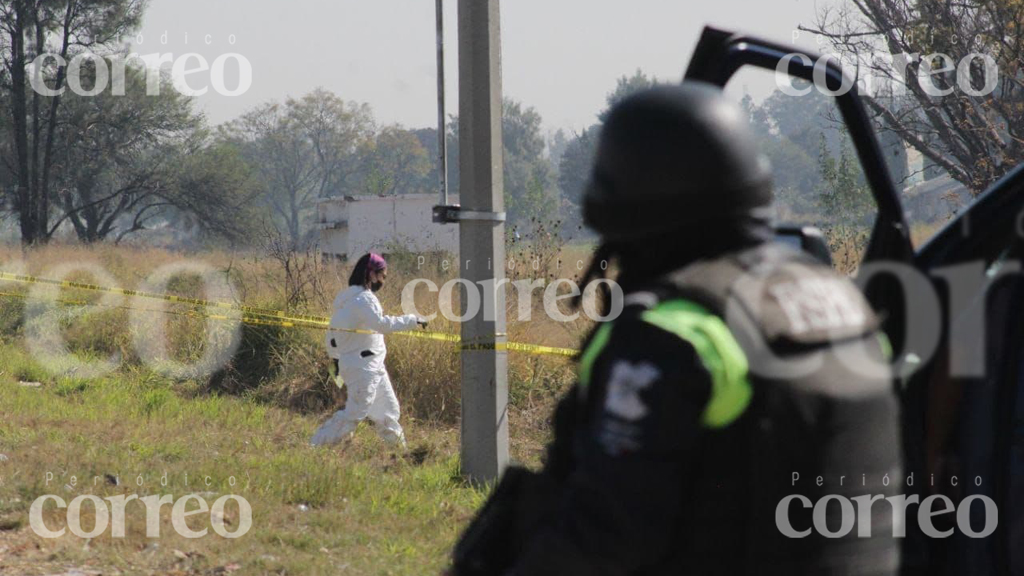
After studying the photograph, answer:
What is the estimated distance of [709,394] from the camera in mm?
1630

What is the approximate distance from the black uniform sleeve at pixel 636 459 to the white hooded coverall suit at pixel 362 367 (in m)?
6.88

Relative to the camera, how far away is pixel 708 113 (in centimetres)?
179

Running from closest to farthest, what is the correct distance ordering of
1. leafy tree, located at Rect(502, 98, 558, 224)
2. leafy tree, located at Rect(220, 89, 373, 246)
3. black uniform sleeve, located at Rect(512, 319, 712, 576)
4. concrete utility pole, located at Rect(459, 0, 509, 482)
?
black uniform sleeve, located at Rect(512, 319, 712, 576), concrete utility pole, located at Rect(459, 0, 509, 482), leafy tree, located at Rect(220, 89, 373, 246), leafy tree, located at Rect(502, 98, 558, 224)

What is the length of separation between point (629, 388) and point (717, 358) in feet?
0.44

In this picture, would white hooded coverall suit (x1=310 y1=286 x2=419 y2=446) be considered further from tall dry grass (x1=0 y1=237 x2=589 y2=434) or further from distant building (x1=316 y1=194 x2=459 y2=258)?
distant building (x1=316 y1=194 x2=459 y2=258)

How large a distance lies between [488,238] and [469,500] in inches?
56.5

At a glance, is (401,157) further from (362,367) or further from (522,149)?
(362,367)

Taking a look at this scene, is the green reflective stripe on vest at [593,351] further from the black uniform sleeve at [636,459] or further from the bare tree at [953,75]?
the bare tree at [953,75]

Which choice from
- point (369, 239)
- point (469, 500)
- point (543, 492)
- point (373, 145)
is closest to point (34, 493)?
point (469, 500)

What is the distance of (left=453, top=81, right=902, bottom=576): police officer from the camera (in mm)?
1632

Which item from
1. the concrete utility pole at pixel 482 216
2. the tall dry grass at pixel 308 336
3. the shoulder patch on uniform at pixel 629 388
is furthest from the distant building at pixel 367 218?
the shoulder patch on uniform at pixel 629 388

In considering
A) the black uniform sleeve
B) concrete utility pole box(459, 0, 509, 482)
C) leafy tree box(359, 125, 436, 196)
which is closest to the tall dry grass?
concrete utility pole box(459, 0, 509, 482)

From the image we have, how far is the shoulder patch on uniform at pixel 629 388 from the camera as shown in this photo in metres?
1.63

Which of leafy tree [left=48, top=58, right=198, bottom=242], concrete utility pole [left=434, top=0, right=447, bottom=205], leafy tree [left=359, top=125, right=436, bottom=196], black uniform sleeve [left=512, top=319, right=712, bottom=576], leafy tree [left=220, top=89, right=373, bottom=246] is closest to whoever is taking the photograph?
black uniform sleeve [left=512, top=319, right=712, bottom=576]
